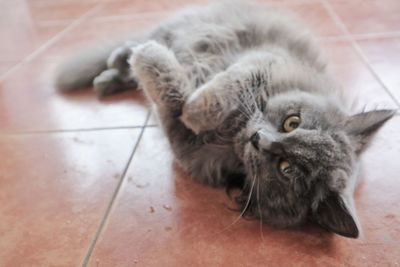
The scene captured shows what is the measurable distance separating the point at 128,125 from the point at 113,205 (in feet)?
1.50

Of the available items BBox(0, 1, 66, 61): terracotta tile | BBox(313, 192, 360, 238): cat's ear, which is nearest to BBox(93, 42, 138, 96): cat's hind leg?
BBox(0, 1, 66, 61): terracotta tile

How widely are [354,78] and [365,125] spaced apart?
0.75 metres

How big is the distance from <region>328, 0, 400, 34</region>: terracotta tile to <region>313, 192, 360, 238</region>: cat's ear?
4.93 feet

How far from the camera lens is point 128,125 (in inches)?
59.4

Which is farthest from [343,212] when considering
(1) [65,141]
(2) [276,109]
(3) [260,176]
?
(1) [65,141]

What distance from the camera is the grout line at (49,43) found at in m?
2.01

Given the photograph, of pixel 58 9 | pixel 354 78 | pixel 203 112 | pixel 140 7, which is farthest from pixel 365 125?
pixel 58 9

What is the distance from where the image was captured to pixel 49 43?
2.34 m

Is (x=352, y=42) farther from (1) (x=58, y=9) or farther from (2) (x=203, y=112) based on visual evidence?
(1) (x=58, y=9)

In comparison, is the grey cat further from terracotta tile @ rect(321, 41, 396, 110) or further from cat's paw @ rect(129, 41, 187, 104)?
terracotta tile @ rect(321, 41, 396, 110)

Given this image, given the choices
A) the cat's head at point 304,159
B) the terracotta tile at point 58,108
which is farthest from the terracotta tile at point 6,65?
the cat's head at point 304,159

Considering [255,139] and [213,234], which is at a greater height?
[255,139]

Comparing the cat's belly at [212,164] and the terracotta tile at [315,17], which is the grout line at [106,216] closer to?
the cat's belly at [212,164]

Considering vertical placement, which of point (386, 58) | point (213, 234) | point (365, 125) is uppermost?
point (365, 125)
